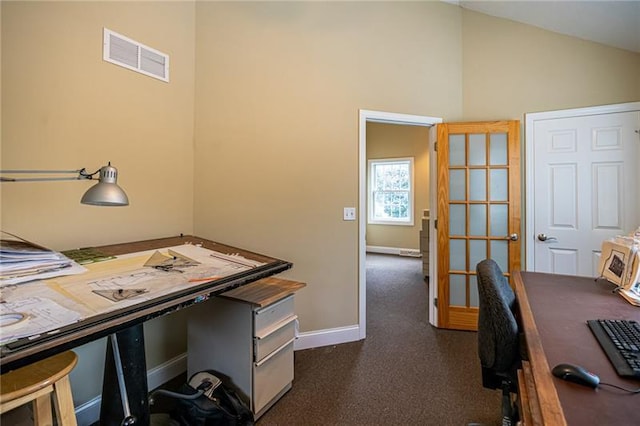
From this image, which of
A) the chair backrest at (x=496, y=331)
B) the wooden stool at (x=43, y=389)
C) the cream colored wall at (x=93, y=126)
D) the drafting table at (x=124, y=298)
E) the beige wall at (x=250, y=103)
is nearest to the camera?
the drafting table at (x=124, y=298)

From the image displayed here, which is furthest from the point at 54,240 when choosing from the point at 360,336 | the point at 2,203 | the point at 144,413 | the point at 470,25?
the point at 470,25

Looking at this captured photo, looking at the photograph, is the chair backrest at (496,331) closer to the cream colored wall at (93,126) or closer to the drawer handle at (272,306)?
the drawer handle at (272,306)

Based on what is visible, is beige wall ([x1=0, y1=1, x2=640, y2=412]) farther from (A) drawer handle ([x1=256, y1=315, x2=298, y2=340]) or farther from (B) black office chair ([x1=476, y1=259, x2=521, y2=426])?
(B) black office chair ([x1=476, y1=259, x2=521, y2=426])

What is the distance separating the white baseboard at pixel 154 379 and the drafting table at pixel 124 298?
364 millimetres

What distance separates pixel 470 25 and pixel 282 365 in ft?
11.6

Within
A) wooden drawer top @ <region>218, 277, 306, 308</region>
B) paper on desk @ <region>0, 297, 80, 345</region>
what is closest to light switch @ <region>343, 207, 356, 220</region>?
wooden drawer top @ <region>218, 277, 306, 308</region>

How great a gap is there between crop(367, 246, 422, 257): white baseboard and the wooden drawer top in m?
5.11

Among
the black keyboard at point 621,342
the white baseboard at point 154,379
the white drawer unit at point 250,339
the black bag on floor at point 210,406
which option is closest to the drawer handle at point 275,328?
the white drawer unit at point 250,339

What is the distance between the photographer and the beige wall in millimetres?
1624

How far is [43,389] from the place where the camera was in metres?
0.99

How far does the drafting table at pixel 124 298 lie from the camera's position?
0.83 metres

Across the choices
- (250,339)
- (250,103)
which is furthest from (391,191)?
(250,339)

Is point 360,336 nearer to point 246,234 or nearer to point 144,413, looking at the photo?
point 246,234

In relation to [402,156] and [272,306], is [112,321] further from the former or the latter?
[402,156]
